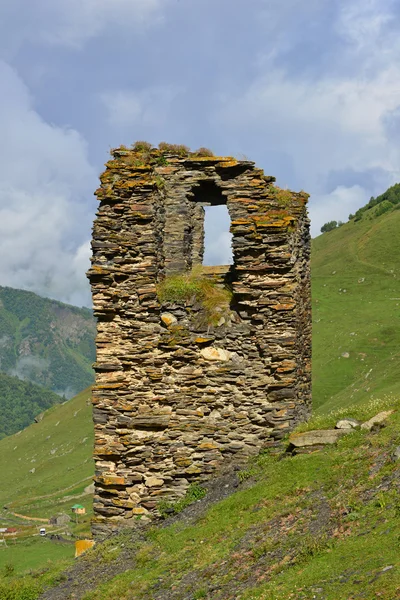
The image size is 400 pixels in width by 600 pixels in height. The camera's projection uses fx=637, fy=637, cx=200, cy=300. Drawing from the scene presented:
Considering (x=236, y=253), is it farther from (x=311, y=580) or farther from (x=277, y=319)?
(x=311, y=580)

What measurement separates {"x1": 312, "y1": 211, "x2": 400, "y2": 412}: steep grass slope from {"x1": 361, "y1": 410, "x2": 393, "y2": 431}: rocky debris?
1627cm

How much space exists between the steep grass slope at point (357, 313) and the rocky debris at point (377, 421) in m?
16.3

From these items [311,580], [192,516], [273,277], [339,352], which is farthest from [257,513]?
[339,352]

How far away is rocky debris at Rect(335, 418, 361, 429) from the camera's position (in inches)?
495

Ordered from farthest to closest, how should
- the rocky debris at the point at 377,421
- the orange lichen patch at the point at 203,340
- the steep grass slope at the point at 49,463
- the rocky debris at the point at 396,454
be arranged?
1. the steep grass slope at the point at 49,463
2. the orange lichen patch at the point at 203,340
3. the rocky debris at the point at 377,421
4. the rocky debris at the point at 396,454

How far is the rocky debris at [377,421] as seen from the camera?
11.9 metres

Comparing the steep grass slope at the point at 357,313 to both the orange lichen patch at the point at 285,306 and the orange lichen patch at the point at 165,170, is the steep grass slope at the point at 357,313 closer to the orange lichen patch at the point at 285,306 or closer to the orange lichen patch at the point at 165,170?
the orange lichen patch at the point at 285,306

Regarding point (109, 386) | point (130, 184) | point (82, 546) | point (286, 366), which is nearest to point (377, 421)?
point (286, 366)

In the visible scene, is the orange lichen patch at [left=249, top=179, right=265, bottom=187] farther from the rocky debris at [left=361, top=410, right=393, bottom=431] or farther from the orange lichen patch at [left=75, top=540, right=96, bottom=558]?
the orange lichen patch at [left=75, top=540, right=96, bottom=558]

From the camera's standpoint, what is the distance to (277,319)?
14.3m

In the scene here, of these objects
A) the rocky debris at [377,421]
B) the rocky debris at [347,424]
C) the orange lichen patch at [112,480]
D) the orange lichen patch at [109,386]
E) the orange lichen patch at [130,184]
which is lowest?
the orange lichen patch at [112,480]

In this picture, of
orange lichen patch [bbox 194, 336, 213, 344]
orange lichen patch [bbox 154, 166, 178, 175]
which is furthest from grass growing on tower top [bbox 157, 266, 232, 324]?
orange lichen patch [bbox 154, 166, 178, 175]

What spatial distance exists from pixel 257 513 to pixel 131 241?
6791 millimetres

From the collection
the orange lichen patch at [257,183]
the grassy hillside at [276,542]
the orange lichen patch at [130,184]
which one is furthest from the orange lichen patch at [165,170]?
the grassy hillside at [276,542]
